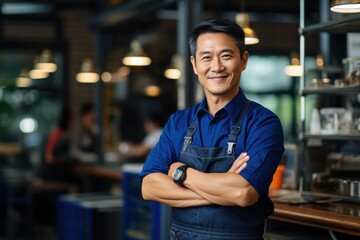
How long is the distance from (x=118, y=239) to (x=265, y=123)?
4376 mm

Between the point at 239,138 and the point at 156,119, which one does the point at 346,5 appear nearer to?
the point at 239,138

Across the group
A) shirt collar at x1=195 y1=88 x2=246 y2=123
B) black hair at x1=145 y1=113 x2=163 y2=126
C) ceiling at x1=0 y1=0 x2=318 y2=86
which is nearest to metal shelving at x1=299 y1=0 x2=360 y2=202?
shirt collar at x1=195 y1=88 x2=246 y2=123

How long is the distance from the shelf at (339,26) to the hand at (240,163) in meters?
1.44

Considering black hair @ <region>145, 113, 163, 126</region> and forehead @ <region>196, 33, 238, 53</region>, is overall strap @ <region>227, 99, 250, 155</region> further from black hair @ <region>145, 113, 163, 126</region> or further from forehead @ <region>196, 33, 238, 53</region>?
black hair @ <region>145, 113, 163, 126</region>

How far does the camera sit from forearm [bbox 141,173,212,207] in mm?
3023

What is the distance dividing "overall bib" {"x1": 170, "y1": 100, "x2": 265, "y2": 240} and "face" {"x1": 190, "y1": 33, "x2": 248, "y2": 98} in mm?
133

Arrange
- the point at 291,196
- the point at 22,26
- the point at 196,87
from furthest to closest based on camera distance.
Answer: the point at 22,26 → the point at 196,87 → the point at 291,196

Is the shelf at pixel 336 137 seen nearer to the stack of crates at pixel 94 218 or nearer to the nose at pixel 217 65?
the nose at pixel 217 65

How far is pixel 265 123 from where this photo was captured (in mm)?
3004

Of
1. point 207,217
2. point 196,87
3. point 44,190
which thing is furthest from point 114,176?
point 207,217

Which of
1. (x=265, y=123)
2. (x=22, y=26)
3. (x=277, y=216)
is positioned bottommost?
(x=277, y=216)

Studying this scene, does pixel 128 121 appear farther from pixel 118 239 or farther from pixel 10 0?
pixel 118 239

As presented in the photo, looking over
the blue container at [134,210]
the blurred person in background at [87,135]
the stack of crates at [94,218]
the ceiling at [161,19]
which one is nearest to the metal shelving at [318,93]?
the blue container at [134,210]

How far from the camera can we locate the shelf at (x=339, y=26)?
13.4ft
